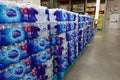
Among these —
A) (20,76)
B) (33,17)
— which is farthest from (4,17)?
(20,76)

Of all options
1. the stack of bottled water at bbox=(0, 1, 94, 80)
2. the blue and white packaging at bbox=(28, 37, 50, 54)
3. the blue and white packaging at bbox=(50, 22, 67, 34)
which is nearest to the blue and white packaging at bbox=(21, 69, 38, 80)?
the stack of bottled water at bbox=(0, 1, 94, 80)

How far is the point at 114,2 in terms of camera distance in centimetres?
1664

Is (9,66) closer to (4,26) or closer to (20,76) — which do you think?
(20,76)

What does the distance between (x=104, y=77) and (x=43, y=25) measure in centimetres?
188

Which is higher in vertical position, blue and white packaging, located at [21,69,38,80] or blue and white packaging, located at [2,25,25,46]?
blue and white packaging, located at [2,25,25,46]

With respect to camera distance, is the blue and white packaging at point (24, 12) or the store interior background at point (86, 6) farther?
the store interior background at point (86, 6)

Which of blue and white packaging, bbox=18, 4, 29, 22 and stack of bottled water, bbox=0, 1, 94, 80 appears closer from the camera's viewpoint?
stack of bottled water, bbox=0, 1, 94, 80

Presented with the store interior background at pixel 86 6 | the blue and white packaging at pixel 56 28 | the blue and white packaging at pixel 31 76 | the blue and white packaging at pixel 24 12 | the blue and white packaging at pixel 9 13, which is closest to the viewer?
the blue and white packaging at pixel 9 13

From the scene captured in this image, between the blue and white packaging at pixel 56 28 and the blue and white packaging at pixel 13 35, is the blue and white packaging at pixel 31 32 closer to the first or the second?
the blue and white packaging at pixel 13 35

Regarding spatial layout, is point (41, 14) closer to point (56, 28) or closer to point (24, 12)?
point (24, 12)

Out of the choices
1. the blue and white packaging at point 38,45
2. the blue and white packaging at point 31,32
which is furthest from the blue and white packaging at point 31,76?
the blue and white packaging at point 31,32

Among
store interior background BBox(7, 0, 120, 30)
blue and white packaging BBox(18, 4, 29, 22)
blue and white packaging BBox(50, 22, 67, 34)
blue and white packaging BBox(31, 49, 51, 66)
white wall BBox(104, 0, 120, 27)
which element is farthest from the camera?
white wall BBox(104, 0, 120, 27)

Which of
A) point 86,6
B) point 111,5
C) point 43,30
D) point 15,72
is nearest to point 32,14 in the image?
point 43,30

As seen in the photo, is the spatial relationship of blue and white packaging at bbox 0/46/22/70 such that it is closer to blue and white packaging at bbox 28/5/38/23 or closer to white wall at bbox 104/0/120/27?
blue and white packaging at bbox 28/5/38/23
